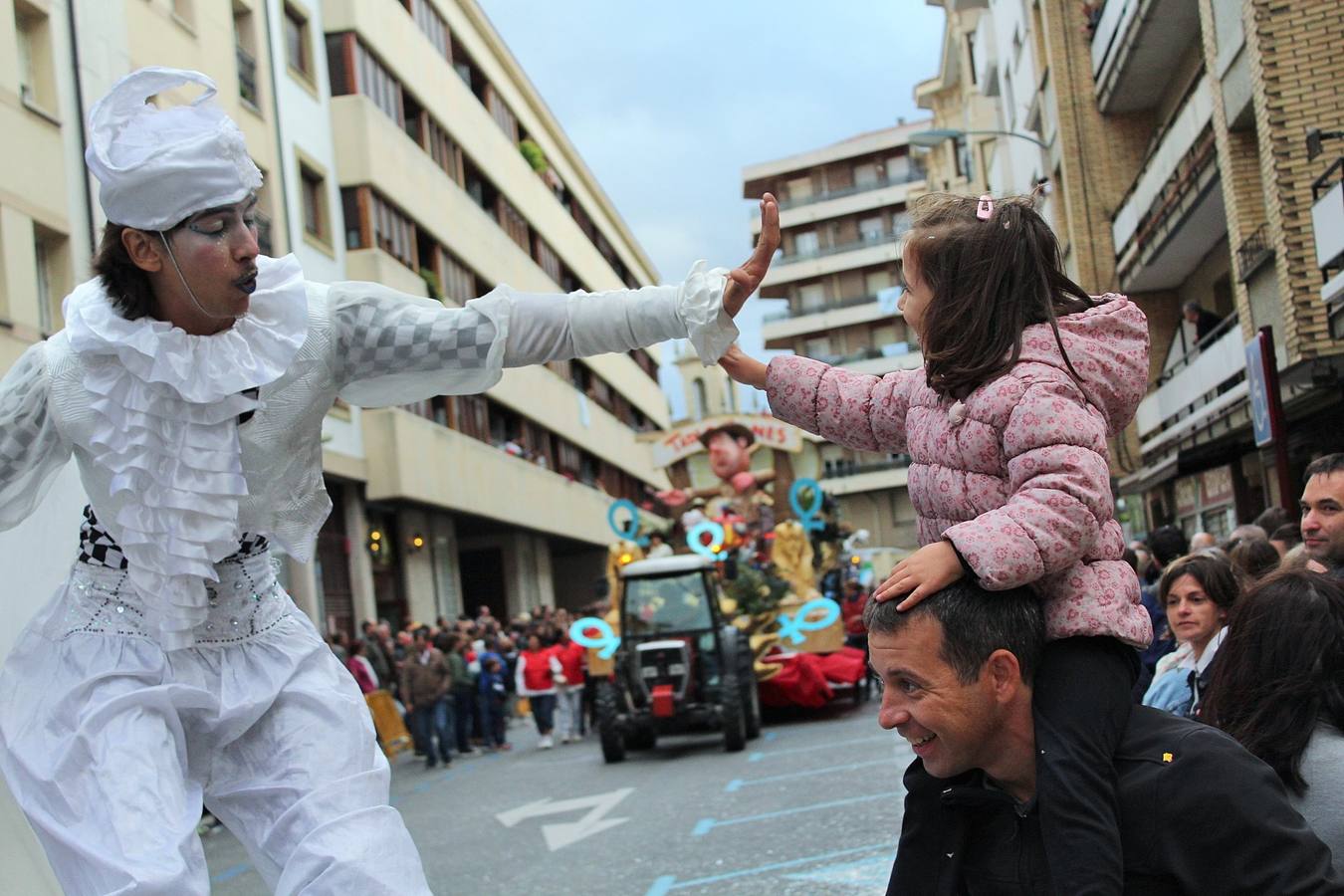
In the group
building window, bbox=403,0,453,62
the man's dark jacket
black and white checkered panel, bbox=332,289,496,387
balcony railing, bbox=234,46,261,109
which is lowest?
the man's dark jacket

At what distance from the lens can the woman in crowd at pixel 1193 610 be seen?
5992 mm

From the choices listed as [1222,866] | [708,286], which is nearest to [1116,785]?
[1222,866]

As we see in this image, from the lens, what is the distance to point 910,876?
267 centimetres

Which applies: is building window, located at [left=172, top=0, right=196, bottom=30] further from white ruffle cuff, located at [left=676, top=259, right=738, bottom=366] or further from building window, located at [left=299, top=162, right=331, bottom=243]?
white ruffle cuff, located at [left=676, top=259, right=738, bottom=366]

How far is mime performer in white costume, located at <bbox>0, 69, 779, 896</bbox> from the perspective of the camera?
10.5 feet

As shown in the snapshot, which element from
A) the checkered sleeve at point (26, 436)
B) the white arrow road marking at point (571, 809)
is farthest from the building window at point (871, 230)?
the checkered sleeve at point (26, 436)

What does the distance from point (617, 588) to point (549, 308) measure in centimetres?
1868

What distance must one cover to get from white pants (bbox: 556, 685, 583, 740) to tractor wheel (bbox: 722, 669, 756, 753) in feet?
18.3

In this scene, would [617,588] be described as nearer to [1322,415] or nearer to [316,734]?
[1322,415]

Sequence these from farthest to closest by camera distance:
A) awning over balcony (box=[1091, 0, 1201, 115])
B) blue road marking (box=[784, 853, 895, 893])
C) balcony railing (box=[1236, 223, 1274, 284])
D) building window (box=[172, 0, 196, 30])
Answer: building window (box=[172, 0, 196, 30]), awning over balcony (box=[1091, 0, 1201, 115]), balcony railing (box=[1236, 223, 1274, 284]), blue road marking (box=[784, 853, 895, 893])

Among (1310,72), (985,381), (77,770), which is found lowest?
(77,770)

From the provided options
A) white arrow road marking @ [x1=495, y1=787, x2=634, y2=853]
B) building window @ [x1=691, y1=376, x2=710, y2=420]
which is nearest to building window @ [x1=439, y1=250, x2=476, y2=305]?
white arrow road marking @ [x1=495, y1=787, x2=634, y2=853]

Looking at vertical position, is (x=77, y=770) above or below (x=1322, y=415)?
below

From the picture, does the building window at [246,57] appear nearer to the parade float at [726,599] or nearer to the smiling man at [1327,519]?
the parade float at [726,599]
